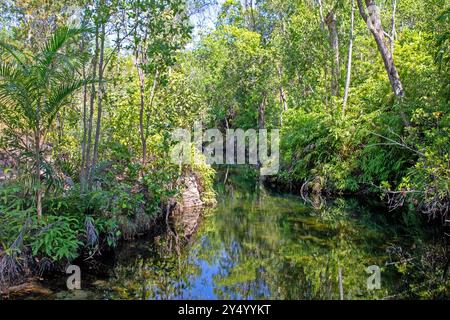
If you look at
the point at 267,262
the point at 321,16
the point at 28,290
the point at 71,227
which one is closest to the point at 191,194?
the point at 267,262

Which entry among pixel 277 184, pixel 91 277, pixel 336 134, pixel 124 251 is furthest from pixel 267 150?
pixel 91 277

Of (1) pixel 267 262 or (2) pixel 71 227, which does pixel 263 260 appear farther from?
(2) pixel 71 227

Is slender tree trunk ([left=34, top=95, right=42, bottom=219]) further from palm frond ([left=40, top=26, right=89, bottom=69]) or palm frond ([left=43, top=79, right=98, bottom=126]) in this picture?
palm frond ([left=40, top=26, right=89, bottom=69])

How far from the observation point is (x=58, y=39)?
6059 millimetres

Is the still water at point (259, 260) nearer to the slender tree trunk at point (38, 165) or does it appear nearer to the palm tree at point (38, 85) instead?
the slender tree trunk at point (38, 165)

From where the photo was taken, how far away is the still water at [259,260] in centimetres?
566

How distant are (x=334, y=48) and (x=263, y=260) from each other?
12.4m

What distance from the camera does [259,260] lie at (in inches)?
283

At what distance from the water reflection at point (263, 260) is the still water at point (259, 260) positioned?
0.04 ft

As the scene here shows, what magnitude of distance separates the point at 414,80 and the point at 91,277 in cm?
998

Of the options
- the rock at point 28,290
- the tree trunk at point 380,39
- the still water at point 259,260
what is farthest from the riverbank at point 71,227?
the tree trunk at point 380,39

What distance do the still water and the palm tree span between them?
185 centimetres

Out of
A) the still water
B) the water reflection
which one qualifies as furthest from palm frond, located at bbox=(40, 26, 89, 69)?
the water reflection

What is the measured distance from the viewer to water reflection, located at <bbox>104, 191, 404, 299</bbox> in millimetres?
5707
